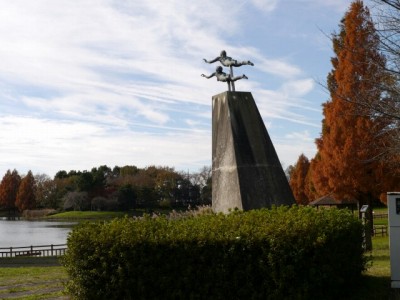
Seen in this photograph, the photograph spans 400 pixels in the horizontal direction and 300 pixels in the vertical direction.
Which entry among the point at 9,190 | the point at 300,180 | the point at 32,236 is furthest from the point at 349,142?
the point at 9,190

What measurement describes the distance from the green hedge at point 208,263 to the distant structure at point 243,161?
4.12 meters

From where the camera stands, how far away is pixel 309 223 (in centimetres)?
668

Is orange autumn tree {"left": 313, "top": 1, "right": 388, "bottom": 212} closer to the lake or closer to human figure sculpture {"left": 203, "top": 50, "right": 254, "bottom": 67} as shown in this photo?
human figure sculpture {"left": 203, "top": 50, "right": 254, "bottom": 67}

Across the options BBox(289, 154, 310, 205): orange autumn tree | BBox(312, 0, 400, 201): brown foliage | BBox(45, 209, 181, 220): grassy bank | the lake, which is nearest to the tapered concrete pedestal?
BBox(312, 0, 400, 201): brown foliage

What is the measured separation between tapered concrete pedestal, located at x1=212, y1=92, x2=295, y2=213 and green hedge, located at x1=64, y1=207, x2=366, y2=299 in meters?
4.12

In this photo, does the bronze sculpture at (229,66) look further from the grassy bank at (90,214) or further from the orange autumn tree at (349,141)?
the grassy bank at (90,214)

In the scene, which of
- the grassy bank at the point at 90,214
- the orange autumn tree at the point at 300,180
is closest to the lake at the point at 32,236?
the grassy bank at the point at 90,214

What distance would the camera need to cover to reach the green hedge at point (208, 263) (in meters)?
6.13

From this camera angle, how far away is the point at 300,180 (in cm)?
6094

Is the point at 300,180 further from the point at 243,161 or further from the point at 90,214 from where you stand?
the point at 243,161

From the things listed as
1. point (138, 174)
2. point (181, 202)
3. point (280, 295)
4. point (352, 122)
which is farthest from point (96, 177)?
point (280, 295)

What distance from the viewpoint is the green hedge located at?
613 cm

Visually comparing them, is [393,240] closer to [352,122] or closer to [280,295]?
[280,295]

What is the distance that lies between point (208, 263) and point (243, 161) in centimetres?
485
